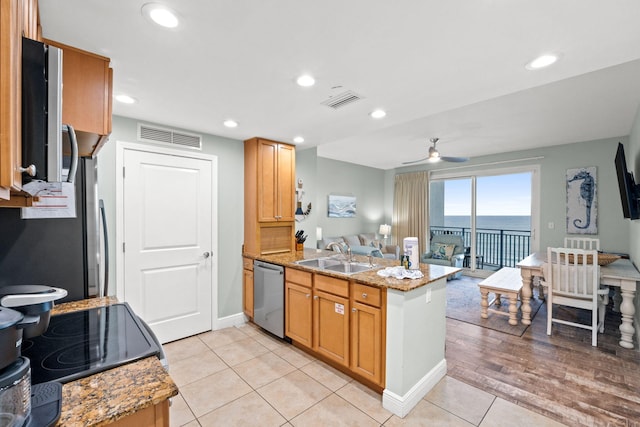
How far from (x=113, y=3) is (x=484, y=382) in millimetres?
3488

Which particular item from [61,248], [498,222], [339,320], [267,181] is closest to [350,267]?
[339,320]

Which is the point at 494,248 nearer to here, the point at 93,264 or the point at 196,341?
the point at 196,341

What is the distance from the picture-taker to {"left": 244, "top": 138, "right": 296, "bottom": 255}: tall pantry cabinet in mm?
3525

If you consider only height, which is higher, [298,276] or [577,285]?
[298,276]

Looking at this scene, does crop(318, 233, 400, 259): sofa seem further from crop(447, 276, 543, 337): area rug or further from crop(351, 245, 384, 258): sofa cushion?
crop(447, 276, 543, 337): area rug

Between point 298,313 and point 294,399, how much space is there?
31.5 inches

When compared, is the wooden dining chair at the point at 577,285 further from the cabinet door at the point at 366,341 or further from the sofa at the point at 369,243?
the sofa at the point at 369,243

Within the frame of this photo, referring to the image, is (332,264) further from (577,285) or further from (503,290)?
(577,285)

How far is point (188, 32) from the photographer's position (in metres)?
1.54

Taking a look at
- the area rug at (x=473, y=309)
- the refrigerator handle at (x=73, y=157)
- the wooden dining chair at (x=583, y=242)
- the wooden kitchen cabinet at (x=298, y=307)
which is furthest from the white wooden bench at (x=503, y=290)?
the refrigerator handle at (x=73, y=157)

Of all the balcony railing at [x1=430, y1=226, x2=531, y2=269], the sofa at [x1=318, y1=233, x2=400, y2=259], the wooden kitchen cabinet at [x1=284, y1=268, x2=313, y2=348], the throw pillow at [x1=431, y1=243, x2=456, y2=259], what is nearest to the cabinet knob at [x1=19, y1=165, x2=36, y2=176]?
the wooden kitchen cabinet at [x1=284, y1=268, x2=313, y2=348]

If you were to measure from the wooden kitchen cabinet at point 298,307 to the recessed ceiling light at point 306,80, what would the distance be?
164 centimetres

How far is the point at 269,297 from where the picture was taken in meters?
3.23

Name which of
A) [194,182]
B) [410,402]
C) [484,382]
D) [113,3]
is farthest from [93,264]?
[484,382]
